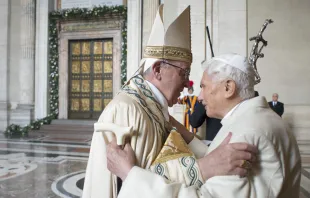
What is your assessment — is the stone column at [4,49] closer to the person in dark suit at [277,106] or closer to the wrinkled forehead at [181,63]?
the person in dark suit at [277,106]

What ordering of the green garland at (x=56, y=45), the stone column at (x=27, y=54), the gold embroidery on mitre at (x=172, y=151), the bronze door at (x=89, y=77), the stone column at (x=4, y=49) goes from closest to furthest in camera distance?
the gold embroidery on mitre at (x=172, y=151) < the green garland at (x=56, y=45) < the stone column at (x=4, y=49) < the stone column at (x=27, y=54) < the bronze door at (x=89, y=77)

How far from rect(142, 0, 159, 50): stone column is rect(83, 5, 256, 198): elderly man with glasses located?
9.31 metres

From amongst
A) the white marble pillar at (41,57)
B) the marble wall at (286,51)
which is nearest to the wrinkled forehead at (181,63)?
the marble wall at (286,51)

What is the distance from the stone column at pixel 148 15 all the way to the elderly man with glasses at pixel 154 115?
30.5 ft

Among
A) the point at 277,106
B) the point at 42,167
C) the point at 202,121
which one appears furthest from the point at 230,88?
the point at 277,106

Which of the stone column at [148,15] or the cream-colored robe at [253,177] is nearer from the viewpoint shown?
the cream-colored robe at [253,177]

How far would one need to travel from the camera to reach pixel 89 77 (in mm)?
12531

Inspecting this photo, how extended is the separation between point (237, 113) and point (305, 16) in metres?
9.97

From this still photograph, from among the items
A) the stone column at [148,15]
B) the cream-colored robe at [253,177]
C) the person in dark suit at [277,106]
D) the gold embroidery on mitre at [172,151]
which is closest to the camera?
the cream-colored robe at [253,177]

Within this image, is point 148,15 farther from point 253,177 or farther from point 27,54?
point 253,177

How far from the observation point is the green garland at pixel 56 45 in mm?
11203

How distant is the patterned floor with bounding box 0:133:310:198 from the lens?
4355mm

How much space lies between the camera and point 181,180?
4.28ft

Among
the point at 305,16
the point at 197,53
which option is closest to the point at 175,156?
the point at 197,53
